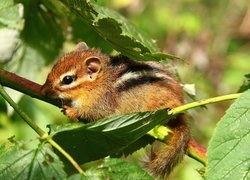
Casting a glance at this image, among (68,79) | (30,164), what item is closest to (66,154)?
(30,164)

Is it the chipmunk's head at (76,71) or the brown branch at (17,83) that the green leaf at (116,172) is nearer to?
the brown branch at (17,83)

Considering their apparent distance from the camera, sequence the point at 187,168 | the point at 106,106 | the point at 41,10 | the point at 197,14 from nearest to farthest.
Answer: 1. the point at 106,106
2. the point at 41,10
3. the point at 187,168
4. the point at 197,14

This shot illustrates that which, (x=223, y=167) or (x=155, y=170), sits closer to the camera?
(x=223, y=167)

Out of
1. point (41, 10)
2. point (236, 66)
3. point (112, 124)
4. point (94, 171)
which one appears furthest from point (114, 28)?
point (236, 66)

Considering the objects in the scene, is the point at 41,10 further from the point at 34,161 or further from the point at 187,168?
the point at 187,168

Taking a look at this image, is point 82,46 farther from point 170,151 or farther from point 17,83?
point 17,83

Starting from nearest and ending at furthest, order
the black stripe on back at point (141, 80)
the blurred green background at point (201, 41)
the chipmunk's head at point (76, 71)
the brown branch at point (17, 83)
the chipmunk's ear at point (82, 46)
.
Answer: the brown branch at point (17, 83), the black stripe on back at point (141, 80), the chipmunk's head at point (76, 71), the chipmunk's ear at point (82, 46), the blurred green background at point (201, 41)

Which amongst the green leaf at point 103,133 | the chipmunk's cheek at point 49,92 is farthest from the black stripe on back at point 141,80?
the green leaf at point 103,133
